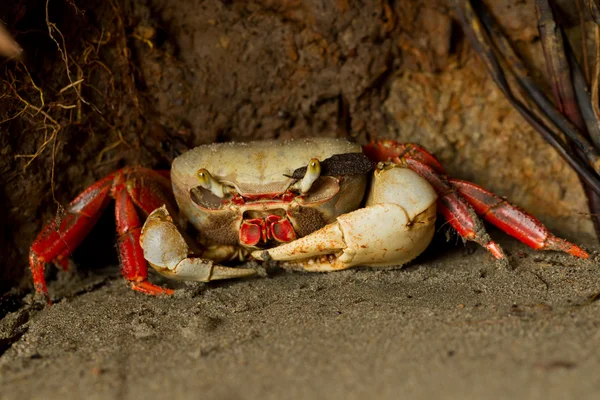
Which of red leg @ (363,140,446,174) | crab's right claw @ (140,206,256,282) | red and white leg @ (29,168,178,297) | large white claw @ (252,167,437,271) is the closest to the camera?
large white claw @ (252,167,437,271)

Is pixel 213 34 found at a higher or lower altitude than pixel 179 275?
higher

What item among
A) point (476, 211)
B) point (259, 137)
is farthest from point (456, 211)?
point (259, 137)

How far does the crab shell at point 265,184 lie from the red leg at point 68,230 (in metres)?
0.48

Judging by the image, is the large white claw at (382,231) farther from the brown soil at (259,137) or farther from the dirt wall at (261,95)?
the dirt wall at (261,95)

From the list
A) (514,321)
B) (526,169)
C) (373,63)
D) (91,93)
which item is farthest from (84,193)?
(526,169)

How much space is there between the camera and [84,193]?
325 cm

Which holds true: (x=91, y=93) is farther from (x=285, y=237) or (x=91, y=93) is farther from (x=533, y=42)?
(x=533, y=42)

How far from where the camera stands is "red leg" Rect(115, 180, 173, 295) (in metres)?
2.96

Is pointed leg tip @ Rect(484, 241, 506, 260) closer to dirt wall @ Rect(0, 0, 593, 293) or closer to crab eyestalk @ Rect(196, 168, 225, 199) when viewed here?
dirt wall @ Rect(0, 0, 593, 293)

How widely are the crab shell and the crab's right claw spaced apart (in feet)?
0.69

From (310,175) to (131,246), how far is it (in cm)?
101

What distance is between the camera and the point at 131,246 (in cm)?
308

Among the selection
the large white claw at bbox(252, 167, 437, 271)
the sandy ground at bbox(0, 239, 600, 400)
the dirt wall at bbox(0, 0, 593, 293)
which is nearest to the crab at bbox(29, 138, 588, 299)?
the large white claw at bbox(252, 167, 437, 271)

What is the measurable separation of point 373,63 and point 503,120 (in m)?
0.84
